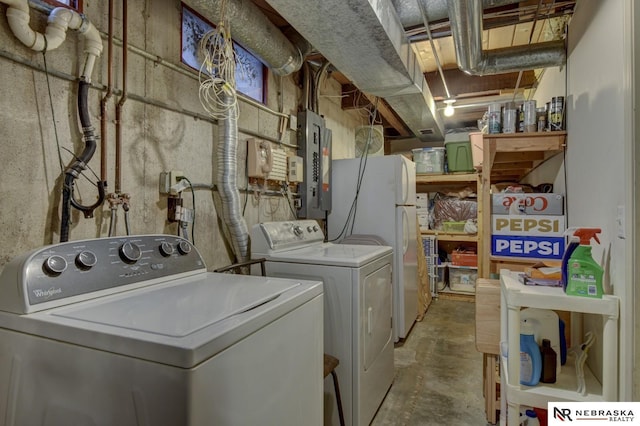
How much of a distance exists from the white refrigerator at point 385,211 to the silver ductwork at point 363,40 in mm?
712

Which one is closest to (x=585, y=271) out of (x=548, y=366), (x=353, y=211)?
(x=548, y=366)

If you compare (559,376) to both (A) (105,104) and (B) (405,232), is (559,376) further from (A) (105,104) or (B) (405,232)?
(A) (105,104)

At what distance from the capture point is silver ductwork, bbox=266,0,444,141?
1.76 metres

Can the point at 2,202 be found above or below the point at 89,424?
above

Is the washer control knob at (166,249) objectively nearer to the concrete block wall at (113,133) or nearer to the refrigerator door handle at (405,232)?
the concrete block wall at (113,133)

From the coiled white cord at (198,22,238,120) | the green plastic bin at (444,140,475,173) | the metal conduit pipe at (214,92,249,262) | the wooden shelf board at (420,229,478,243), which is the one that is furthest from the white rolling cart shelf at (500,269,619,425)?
the green plastic bin at (444,140,475,173)

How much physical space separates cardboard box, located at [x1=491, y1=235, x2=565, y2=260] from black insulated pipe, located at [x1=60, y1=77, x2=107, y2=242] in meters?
2.13

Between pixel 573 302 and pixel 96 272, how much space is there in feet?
5.64

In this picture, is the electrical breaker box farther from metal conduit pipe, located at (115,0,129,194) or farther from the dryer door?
metal conduit pipe, located at (115,0,129,194)

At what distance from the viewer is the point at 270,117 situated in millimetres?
2709

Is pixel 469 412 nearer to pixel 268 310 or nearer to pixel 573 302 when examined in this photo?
pixel 573 302

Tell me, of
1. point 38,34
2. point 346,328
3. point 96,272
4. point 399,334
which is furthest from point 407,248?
point 38,34

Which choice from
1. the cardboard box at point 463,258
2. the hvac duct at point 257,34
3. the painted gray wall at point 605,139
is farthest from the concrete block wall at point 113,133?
the cardboard box at point 463,258

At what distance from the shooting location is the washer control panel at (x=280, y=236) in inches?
85.4
